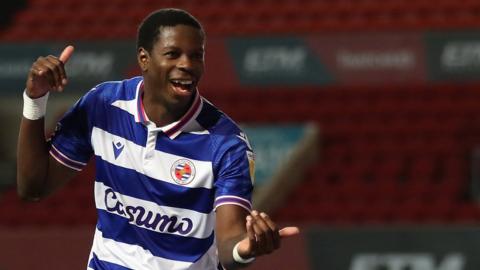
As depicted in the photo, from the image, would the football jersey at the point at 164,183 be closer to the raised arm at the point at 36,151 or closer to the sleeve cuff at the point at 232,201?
the sleeve cuff at the point at 232,201

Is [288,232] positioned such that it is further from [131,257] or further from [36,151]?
[36,151]

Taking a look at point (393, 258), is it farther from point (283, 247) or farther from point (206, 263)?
point (206, 263)

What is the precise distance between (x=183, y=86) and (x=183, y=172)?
351 mm

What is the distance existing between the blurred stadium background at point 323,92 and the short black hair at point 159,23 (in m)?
6.71

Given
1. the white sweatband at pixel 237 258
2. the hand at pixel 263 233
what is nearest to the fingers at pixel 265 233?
the hand at pixel 263 233

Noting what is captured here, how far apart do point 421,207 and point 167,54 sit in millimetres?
7429

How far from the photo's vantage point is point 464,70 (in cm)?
1309

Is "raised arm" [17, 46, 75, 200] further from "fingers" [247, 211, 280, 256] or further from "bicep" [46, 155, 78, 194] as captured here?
"fingers" [247, 211, 280, 256]

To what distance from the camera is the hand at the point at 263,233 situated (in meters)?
3.84

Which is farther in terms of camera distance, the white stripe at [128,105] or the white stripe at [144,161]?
the white stripe at [128,105]

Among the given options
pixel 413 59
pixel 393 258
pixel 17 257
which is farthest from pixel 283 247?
pixel 413 59

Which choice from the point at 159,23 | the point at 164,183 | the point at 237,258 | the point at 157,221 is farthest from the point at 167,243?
the point at 159,23

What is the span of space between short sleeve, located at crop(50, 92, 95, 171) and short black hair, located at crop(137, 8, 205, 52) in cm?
41

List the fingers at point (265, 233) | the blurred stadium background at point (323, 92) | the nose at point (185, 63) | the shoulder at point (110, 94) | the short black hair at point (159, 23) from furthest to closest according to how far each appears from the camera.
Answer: the blurred stadium background at point (323, 92) → the shoulder at point (110, 94) → the short black hair at point (159, 23) → the nose at point (185, 63) → the fingers at point (265, 233)
